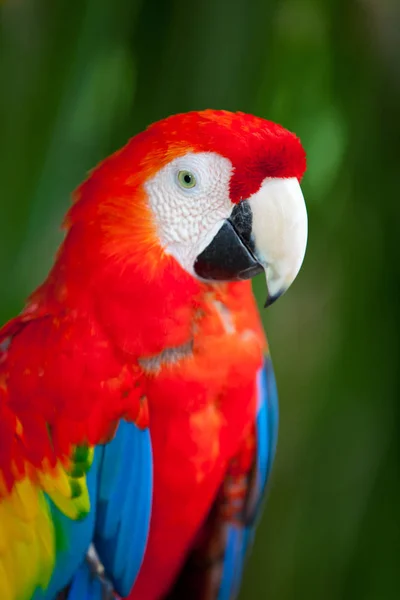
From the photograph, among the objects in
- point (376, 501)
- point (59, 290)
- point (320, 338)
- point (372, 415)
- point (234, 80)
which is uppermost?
point (234, 80)

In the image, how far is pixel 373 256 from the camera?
904mm

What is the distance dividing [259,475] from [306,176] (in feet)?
1.25

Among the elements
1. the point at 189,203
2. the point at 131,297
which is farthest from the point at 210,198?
the point at 131,297

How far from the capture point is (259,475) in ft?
2.60

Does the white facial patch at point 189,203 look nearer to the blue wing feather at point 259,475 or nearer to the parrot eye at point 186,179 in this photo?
the parrot eye at point 186,179

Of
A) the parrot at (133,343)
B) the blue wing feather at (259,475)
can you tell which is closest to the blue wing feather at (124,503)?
the parrot at (133,343)

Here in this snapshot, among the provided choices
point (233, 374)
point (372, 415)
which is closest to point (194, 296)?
point (233, 374)

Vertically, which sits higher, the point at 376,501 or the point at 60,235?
the point at 60,235

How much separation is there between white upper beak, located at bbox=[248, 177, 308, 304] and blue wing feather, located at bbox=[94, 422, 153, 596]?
22 cm

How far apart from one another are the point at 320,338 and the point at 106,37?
49 cm

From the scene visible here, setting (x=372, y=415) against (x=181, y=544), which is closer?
(x=181, y=544)

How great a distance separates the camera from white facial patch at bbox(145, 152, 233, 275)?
2.14 ft

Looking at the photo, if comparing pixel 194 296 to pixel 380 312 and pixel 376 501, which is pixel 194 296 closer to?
pixel 380 312

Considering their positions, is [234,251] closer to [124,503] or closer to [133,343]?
[133,343]
